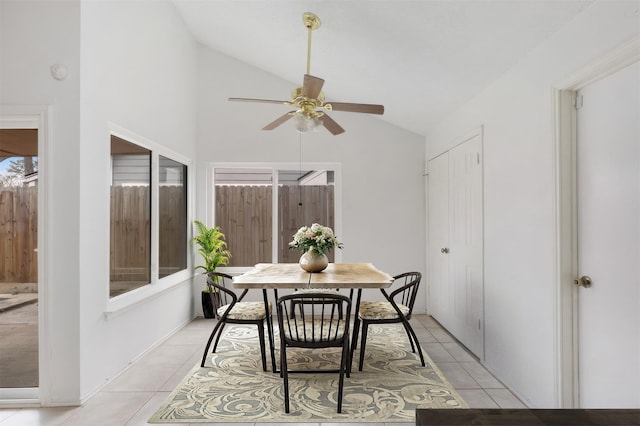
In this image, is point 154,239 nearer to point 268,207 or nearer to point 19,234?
point 19,234

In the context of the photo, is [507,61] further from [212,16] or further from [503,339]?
[212,16]

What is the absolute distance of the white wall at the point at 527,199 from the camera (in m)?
2.02

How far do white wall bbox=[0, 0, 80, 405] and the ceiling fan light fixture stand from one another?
5.19 feet

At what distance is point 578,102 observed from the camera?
2.17 meters

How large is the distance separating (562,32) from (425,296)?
3.65 m

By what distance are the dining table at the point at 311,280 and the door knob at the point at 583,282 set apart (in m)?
1.18

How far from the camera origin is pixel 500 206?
2.93 m

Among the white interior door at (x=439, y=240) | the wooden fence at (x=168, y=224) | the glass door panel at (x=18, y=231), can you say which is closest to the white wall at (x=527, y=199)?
the white interior door at (x=439, y=240)

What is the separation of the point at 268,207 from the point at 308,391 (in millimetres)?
2905

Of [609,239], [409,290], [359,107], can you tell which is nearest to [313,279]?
[409,290]

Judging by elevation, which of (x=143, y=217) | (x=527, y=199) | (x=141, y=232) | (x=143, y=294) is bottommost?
(x=143, y=294)

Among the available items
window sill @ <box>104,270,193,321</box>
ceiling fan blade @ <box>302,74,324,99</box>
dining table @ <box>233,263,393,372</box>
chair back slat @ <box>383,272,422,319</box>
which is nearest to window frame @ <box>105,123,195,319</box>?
window sill @ <box>104,270,193,321</box>

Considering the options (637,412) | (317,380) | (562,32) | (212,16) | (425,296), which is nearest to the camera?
(637,412)

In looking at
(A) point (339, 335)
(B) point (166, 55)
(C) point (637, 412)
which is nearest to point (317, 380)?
(A) point (339, 335)
